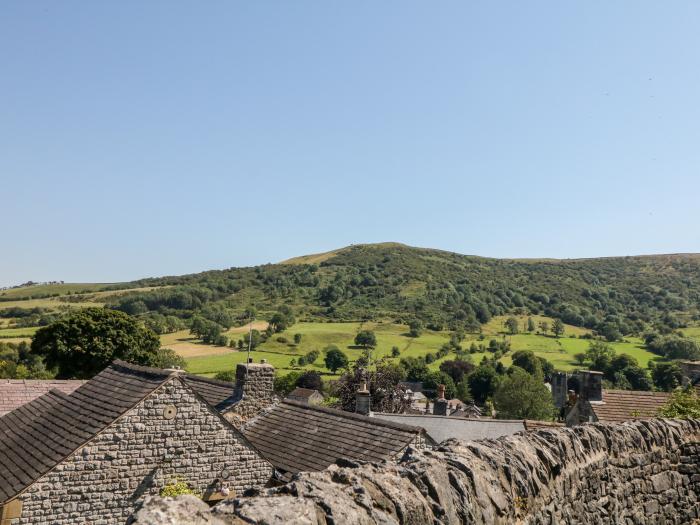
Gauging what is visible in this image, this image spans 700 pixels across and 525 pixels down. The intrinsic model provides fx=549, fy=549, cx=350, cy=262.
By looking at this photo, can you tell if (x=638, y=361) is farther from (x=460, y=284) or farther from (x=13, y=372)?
(x=13, y=372)

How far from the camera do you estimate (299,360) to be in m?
96.2

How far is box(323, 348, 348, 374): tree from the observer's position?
94.9 meters

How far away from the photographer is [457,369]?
9688cm

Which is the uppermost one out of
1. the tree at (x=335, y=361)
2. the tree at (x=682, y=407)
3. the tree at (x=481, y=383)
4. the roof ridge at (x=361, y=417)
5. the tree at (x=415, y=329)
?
the tree at (x=682, y=407)

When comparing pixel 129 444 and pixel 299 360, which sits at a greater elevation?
pixel 129 444

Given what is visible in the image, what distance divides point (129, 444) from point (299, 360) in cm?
8652

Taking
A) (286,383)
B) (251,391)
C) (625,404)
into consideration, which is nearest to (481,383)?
(286,383)

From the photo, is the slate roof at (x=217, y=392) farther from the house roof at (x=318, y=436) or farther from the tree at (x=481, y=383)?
the tree at (x=481, y=383)

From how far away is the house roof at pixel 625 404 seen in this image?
20.9m

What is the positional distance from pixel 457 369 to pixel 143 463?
90.1 m

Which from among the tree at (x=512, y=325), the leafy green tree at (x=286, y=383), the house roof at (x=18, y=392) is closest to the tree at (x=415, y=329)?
the tree at (x=512, y=325)

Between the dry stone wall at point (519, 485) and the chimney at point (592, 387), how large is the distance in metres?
16.9

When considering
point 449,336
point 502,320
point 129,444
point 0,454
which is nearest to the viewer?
point 129,444

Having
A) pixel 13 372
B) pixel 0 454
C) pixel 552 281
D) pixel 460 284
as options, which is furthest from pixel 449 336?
pixel 0 454
